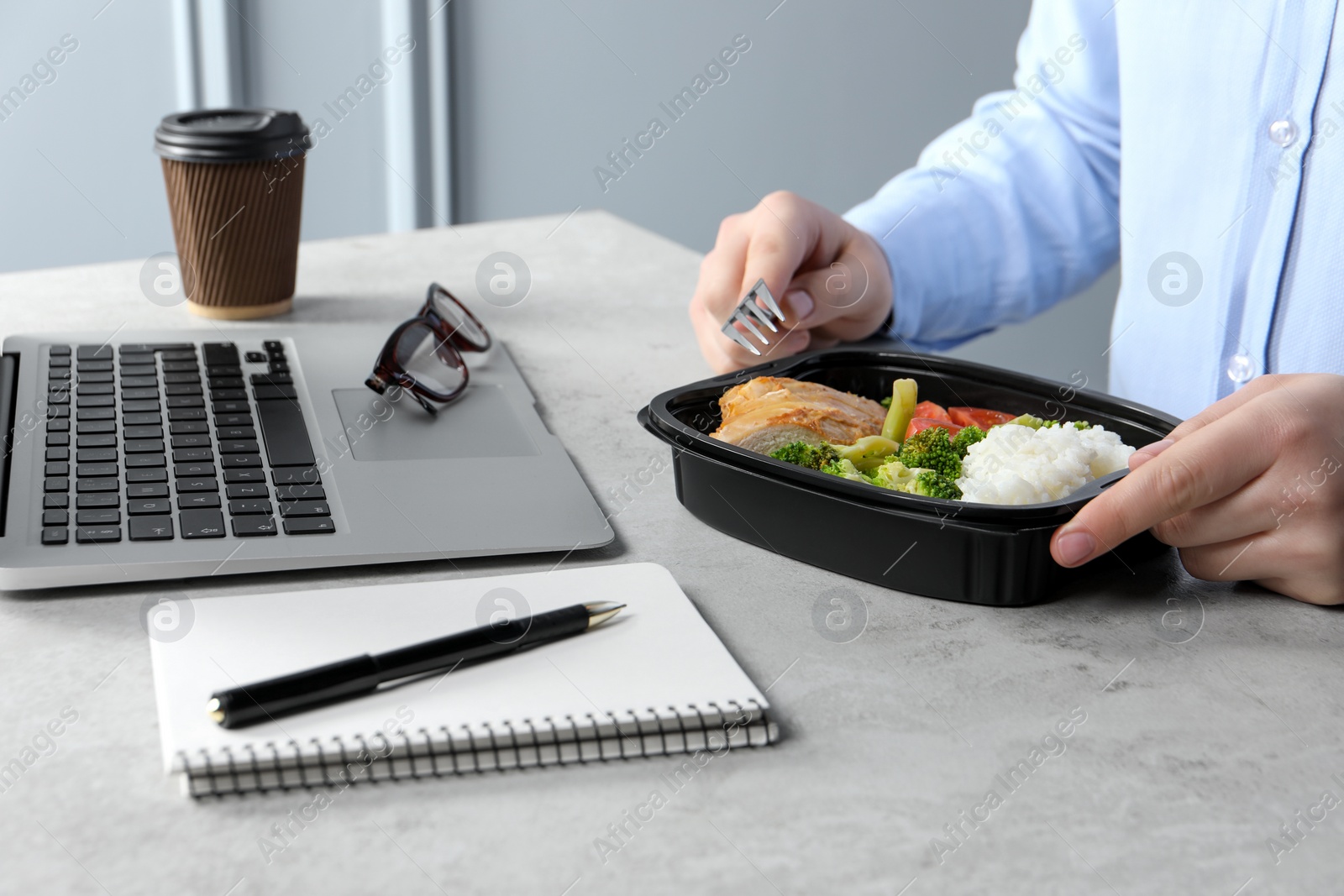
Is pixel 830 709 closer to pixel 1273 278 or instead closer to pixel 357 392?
pixel 357 392

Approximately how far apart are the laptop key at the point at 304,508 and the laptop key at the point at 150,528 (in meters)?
0.08

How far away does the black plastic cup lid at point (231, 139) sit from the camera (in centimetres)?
127

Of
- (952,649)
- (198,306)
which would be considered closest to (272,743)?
(952,649)

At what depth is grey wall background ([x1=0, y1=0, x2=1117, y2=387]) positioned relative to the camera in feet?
10.2

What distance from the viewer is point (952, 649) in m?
0.74

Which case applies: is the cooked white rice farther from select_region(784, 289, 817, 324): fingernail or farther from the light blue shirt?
the light blue shirt

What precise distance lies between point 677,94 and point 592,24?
0.33 meters

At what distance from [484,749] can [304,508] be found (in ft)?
1.04

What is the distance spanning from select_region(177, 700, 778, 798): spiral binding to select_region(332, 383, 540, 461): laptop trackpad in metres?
0.41

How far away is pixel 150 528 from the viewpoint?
794mm

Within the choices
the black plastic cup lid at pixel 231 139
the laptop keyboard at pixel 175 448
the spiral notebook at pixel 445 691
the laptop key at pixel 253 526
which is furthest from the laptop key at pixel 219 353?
the spiral notebook at pixel 445 691

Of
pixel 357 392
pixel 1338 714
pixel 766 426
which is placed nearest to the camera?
pixel 1338 714

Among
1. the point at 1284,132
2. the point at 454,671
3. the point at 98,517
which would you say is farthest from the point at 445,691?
the point at 1284,132

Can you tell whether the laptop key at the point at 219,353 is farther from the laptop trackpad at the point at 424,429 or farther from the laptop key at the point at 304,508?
the laptop key at the point at 304,508
